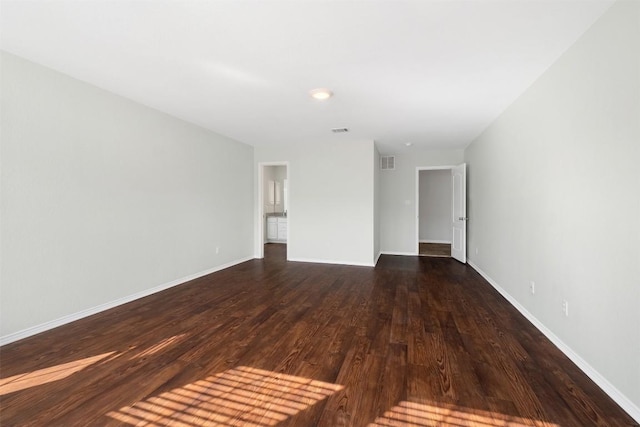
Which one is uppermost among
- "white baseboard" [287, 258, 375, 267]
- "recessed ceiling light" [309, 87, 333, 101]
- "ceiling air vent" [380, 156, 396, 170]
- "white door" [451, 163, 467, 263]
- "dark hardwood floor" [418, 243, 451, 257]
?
"recessed ceiling light" [309, 87, 333, 101]

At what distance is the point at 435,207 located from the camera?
8.48m

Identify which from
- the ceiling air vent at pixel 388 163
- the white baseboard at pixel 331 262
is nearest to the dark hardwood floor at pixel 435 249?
the white baseboard at pixel 331 262

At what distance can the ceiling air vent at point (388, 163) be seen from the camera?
665 centimetres

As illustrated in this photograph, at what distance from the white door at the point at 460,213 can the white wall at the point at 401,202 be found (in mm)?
775

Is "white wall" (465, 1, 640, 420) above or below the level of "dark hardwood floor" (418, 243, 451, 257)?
above

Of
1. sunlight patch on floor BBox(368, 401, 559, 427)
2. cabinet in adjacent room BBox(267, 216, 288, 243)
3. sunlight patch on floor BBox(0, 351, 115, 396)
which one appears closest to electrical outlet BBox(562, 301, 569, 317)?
sunlight patch on floor BBox(368, 401, 559, 427)

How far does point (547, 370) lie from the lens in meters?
1.97

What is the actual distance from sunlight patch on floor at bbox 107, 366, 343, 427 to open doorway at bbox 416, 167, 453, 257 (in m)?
7.18

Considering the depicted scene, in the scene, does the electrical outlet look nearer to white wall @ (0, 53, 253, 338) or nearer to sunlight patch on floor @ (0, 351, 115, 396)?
sunlight patch on floor @ (0, 351, 115, 396)

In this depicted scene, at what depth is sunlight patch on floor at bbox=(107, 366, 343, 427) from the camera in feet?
5.04

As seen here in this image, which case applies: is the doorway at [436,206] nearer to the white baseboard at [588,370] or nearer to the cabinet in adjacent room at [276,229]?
the cabinet in adjacent room at [276,229]

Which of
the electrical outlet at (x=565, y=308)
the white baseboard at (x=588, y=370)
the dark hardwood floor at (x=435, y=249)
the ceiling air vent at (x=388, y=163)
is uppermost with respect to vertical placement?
the ceiling air vent at (x=388, y=163)

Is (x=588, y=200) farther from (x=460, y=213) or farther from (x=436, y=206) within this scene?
(x=436, y=206)

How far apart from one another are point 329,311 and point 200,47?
275cm
